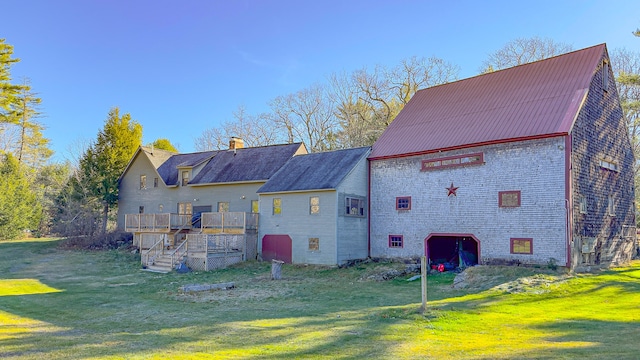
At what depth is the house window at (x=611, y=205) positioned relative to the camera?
71.9 ft

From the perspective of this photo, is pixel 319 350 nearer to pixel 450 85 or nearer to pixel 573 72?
pixel 573 72

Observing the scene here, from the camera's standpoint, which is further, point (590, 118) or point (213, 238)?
point (213, 238)

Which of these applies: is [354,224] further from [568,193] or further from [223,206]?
[223,206]

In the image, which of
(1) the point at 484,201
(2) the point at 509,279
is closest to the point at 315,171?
(1) the point at 484,201

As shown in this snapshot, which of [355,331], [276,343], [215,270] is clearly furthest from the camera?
[215,270]

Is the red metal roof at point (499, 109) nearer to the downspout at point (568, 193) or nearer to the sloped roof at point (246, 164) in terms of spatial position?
the downspout at point (568, 193)

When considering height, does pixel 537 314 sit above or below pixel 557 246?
below

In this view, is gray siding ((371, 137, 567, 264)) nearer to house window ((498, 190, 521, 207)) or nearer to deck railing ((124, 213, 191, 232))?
house window ((498, 190, 521, 207))

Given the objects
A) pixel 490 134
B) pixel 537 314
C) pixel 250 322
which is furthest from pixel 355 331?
pixel 490 134

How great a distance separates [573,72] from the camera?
69.6 feet

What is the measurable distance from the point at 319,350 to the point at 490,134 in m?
15.5

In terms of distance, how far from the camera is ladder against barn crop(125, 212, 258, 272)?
2430cm

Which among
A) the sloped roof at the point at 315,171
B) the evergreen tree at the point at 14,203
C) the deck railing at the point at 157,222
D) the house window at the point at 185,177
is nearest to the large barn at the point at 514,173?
the sloped roof at the point at 315,171

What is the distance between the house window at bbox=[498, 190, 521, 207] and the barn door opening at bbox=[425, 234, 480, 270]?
206 cm
